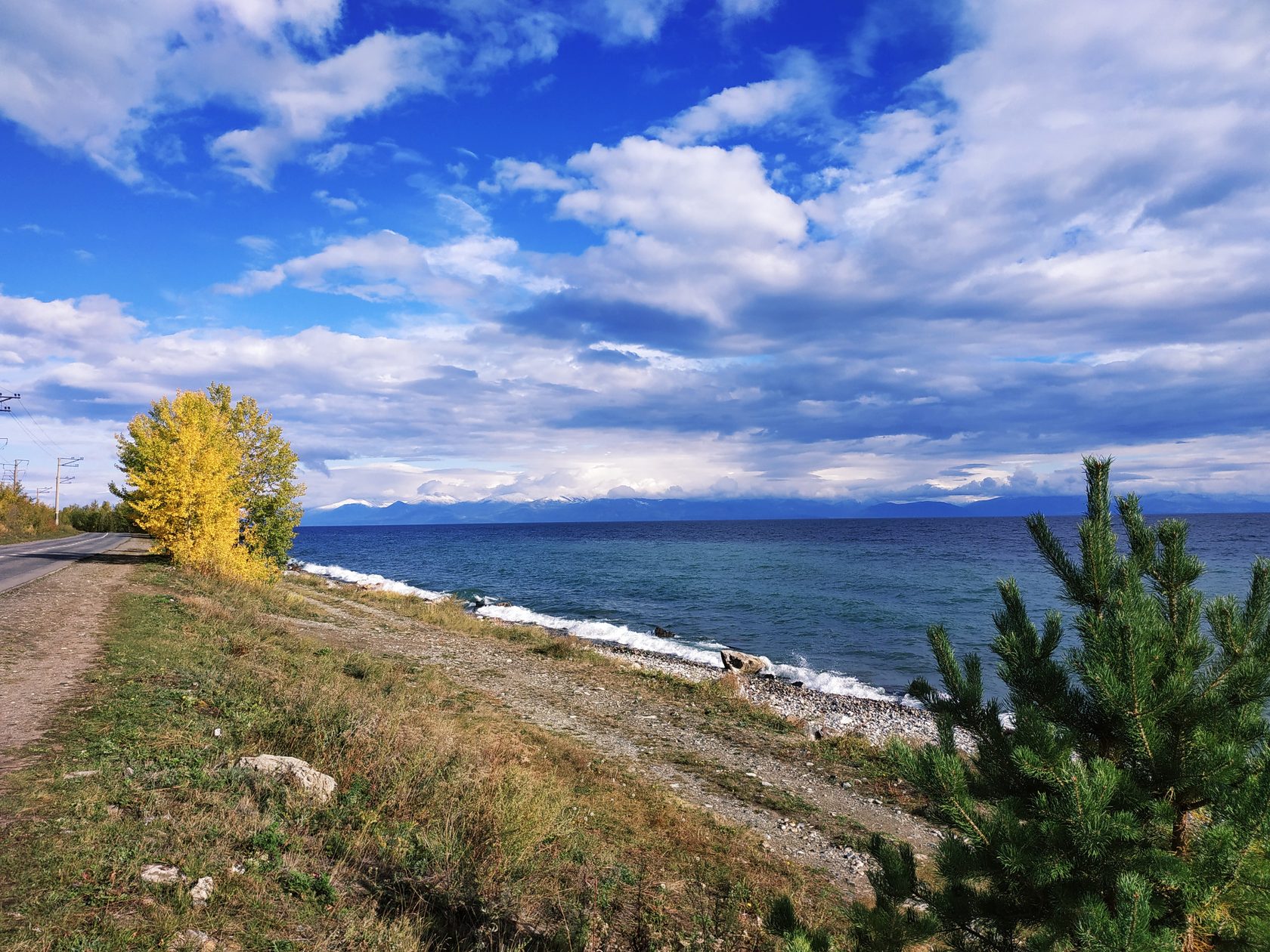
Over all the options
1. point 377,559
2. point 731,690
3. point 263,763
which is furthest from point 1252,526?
point 263,763

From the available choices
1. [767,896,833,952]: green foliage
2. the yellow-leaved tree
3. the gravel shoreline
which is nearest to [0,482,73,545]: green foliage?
the yellow-leaved tree

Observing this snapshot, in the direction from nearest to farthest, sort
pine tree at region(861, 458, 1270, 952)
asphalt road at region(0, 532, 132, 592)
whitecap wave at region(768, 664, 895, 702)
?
pine tree at region(861, 458, 1270, 952) < whitecap wave at region(768, 664, 895, 702) < asphalt road at region(0, 532, 132, 592)

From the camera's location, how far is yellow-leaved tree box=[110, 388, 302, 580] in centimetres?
2823

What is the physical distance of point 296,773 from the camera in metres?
7.94

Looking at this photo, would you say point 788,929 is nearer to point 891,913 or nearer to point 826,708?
point 891,913

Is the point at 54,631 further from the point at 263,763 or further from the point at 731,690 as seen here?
the point at 731,690

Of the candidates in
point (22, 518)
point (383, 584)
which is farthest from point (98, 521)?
point (383, 584)

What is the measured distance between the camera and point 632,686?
2123cm

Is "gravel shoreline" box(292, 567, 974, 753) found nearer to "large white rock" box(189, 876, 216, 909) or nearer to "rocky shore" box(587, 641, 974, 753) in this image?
"rocky shore" box(587, 641, 974, 753)

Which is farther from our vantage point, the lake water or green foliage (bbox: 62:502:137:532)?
green foliage (bbox: 62:502:137:532)

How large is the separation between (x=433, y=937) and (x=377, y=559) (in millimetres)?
100424

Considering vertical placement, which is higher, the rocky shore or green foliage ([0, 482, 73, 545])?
green foliage ([0, 482, 73, 545])

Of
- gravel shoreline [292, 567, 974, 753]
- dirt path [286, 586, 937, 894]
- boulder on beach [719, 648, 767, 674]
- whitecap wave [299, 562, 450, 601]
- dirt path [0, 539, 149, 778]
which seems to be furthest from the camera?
whitecap wave [299, 562, 450, 601]

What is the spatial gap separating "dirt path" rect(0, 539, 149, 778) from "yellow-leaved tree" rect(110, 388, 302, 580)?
3403mm
